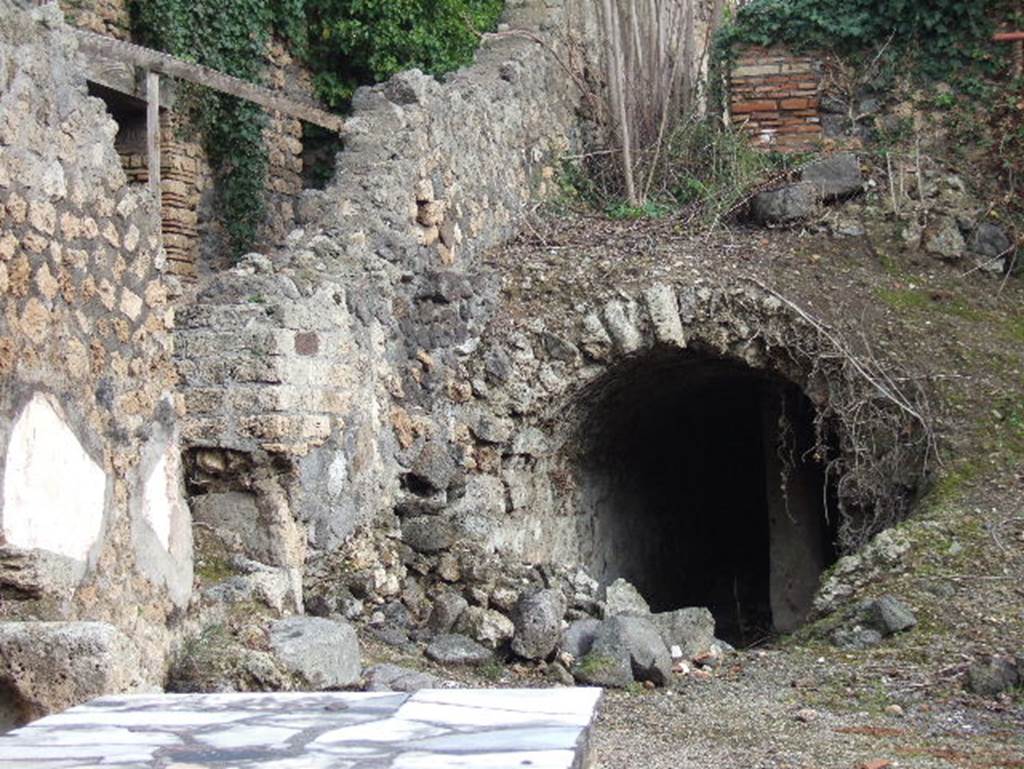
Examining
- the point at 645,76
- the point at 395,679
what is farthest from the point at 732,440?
the point at 395,679

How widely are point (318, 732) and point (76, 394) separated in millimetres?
2106

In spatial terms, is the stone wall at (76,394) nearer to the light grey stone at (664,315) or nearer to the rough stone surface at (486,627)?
the rough stone surface at (486,627)

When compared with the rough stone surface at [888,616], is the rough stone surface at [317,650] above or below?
above

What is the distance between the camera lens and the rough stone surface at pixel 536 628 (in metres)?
6.86

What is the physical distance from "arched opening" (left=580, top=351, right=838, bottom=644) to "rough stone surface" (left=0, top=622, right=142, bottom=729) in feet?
18.0

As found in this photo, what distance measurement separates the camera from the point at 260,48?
42.4 ft

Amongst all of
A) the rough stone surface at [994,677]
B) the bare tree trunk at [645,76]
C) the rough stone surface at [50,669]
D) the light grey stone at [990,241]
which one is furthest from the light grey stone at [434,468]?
the light grey stone at [990,241]

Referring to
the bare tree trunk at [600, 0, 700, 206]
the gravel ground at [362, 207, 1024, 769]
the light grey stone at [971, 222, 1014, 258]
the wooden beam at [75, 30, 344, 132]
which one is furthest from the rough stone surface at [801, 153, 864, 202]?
the wooden beam at [75, 30, 344, 132]

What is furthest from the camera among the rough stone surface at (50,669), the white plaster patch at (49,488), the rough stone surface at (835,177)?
the rough stone surface at (835,177)

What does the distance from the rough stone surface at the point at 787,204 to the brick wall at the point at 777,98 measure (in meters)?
0.95

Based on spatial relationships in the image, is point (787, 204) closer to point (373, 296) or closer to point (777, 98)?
point (777, 98)

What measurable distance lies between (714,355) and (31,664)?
5915 millimetres

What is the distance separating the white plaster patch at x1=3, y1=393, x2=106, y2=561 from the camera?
4.38 m

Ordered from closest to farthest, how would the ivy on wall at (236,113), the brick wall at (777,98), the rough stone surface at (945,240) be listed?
the rough stone surface at (945,240) → the brick wall at (777,98) → the ivy on wall at (236,113)
